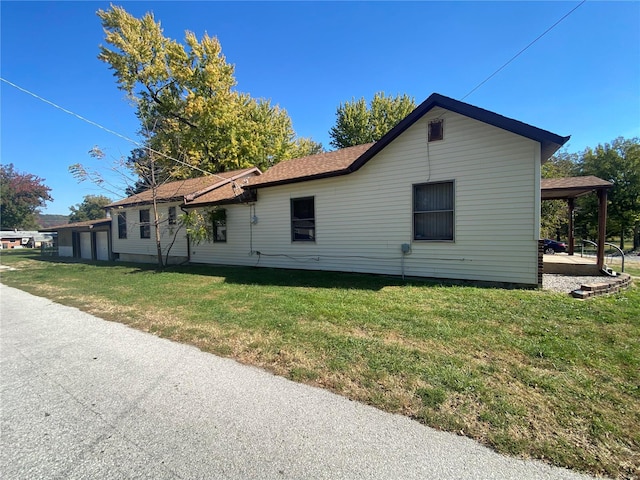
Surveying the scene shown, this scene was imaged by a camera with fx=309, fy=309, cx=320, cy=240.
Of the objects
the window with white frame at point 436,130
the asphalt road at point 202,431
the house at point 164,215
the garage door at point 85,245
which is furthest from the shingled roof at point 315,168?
the garage door at point 85,245

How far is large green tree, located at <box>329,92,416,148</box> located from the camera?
27.6 m

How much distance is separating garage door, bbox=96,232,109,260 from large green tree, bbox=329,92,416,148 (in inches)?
801

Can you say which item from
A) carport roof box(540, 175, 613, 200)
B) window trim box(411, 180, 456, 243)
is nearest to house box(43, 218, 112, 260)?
window trim box(411, 180, 456, 243)

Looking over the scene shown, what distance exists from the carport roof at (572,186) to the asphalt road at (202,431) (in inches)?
387

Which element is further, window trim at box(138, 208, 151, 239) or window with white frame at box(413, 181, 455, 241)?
window trim at box(138, 208, 151, 239)

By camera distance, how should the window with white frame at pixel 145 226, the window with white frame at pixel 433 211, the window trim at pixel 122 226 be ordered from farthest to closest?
the window trim at pixel 122 226
the window with white frame at pixel 145 226
the window with white frame at pixel 433 211

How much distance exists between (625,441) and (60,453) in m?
4.12

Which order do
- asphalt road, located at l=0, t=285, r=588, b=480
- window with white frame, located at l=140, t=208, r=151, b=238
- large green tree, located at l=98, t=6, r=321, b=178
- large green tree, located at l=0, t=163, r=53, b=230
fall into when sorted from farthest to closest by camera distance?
large green tree, located at l=0, t=163, r=53, b=230, large green tree, located at l=98, t=6, r=321, b=178, window with white frame, located at l=140, t=208, r=151, b=238, asphalt road, located at l=0, t=285, r=588, b=480

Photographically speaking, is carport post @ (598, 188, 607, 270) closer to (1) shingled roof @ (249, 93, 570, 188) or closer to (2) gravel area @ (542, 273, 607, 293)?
(2) gravel area @ (542, 273, 607, 293)

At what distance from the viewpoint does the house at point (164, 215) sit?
583 inches

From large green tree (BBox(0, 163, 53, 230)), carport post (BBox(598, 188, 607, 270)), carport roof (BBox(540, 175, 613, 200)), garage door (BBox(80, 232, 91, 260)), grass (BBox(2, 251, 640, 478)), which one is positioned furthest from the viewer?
large green tree (BBox(0, 163, 53, 230))

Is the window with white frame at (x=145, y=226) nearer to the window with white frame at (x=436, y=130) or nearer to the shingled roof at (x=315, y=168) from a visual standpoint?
the shingled roof at (x=315, y=168)

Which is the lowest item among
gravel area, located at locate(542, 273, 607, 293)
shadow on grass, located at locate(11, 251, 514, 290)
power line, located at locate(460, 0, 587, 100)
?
shadow on grass, located at locate(11, 251, 514, 290)

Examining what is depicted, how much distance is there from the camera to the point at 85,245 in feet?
74.0
